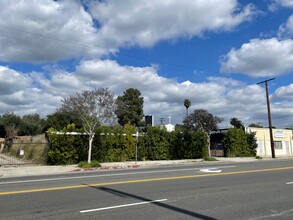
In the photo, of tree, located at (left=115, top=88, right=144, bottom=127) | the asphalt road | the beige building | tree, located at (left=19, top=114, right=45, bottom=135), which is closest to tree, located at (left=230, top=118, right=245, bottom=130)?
the beige building

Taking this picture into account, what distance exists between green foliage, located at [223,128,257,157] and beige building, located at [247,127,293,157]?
290 inches

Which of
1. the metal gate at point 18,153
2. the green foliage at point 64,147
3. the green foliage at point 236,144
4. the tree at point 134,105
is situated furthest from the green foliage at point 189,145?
the tree at point 134,105

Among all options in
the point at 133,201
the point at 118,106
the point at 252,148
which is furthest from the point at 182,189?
the point at 252,148

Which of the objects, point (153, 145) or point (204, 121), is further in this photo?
point (204, 121)

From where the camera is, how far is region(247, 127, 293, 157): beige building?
47109 mm

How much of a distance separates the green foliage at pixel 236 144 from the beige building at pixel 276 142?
736 cm

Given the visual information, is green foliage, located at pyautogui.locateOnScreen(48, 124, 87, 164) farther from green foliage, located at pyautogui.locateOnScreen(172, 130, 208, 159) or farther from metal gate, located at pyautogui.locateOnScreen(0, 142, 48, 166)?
green foliage, located at pyautogui.locateOnScreen(172, 130, 208, 159)

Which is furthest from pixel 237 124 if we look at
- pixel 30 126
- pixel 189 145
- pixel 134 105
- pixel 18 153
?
pixel 30 126

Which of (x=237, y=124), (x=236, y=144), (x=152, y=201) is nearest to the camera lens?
(x=152, y=201)

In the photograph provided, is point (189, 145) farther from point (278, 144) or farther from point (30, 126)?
point (30, 126)

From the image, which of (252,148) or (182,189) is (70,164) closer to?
(182,189)

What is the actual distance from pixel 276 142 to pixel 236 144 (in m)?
15.4

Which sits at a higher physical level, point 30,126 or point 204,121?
point 30,126

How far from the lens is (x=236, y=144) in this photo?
38125 mm
